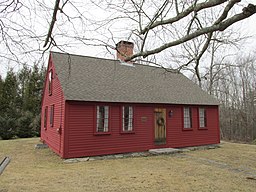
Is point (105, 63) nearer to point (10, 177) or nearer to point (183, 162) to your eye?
point (183, 162)

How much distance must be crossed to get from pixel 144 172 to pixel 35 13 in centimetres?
571

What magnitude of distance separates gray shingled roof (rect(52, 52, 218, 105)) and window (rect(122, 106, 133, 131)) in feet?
1.66

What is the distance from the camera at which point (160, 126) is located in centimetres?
1175

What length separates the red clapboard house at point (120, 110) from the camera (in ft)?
30.9

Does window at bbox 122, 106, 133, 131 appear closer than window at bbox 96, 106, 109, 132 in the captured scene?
No

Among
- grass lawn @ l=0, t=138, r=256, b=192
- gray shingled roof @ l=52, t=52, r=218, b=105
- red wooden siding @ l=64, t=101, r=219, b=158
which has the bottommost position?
grass lawn @ l=0, t=138, r=256, b=192

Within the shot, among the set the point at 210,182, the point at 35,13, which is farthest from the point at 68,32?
the point at 210,182

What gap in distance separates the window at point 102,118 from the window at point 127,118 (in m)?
0.94

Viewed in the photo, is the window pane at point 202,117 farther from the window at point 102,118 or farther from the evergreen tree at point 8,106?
the evergreen tree at point 8,106

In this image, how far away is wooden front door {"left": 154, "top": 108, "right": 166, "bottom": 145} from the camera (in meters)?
11.6

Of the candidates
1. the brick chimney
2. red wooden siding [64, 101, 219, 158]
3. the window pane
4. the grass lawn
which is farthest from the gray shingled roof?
the grass lawn

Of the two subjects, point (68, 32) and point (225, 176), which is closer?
point (68, 32)

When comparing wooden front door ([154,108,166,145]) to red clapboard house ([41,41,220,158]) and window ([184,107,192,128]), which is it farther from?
window ([184,107,192,128])

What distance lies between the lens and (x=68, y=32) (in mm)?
4391
